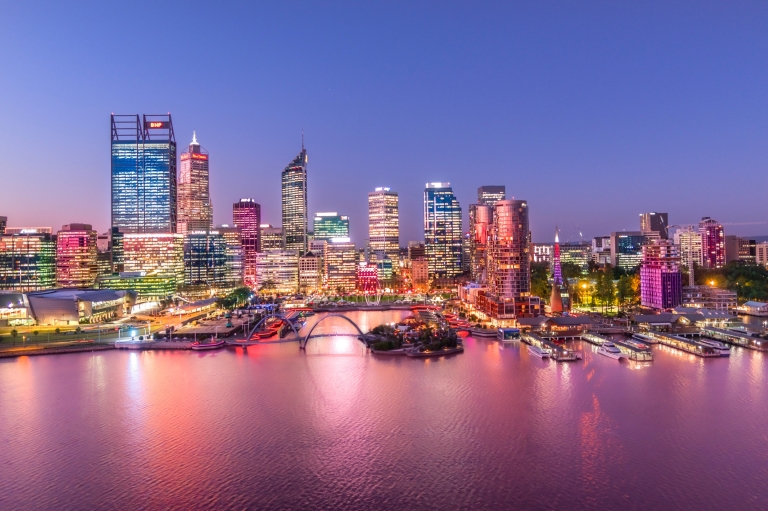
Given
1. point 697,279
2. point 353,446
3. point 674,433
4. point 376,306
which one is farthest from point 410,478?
point 697,279

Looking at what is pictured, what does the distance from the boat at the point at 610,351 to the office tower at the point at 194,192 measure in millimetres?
67410

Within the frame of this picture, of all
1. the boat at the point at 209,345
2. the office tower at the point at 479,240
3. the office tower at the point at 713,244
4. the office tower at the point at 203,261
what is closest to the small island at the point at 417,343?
the boat at the point at 209,345

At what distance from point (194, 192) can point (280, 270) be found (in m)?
27.9

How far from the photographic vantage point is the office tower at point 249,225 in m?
76.2

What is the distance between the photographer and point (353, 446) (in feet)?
38.8

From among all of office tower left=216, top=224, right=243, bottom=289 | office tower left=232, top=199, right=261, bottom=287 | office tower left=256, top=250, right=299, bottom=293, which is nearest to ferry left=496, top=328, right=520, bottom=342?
office tower left=256, top=250, right=299, bottom=293

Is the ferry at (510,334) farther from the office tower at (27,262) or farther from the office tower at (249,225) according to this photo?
the office tower at (249,225)

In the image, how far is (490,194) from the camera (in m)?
87.9

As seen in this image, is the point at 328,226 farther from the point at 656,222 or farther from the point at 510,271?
the point at 510,271

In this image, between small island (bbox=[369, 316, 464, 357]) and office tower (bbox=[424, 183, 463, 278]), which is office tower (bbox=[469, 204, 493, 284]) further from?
small island (bbox=[369, 316, 464, 357])

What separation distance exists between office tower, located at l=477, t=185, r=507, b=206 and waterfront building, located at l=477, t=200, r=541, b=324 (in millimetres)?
57107

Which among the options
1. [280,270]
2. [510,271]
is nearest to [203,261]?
[280,270]

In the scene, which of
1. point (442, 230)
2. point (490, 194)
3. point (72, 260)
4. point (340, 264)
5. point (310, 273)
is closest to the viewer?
point (72, 260)

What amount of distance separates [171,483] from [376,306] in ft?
107
